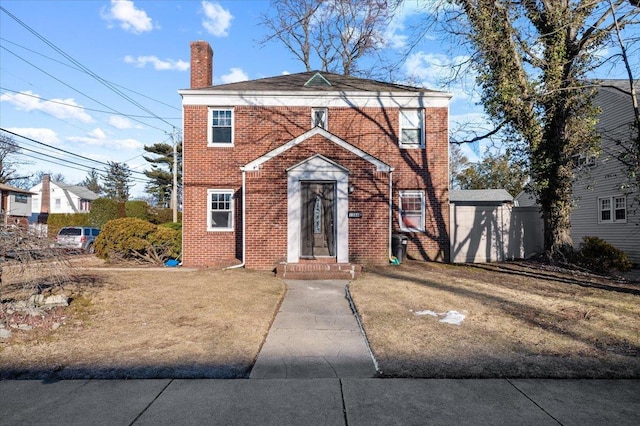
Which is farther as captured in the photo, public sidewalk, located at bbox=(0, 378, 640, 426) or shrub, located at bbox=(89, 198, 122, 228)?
shrub, located at bbox=(89, 198, 122, 228)

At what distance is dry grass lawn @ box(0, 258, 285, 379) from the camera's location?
512 centimetres

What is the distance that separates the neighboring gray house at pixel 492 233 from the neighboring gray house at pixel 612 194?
2.54m

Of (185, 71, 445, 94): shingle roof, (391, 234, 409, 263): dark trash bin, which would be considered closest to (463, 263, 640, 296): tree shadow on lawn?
(391, 234, 409, 263): dark trash bin

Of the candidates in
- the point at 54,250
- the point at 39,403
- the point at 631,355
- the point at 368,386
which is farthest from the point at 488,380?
the point at 54,250

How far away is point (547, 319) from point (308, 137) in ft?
29.3

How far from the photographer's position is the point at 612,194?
18.1 meters

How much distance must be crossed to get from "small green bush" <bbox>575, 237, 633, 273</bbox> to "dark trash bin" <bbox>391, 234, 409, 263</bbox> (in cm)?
556

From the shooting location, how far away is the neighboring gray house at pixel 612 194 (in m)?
17.0

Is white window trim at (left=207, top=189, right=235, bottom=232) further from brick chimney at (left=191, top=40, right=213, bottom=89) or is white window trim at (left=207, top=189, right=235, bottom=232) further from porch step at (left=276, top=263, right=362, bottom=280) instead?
brick chimney at (left=191, top=40, right=213, bottom=89)

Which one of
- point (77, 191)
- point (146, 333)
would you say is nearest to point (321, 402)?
point (146, 333)

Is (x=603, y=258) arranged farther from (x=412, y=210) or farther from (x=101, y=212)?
(x=101, y=212)

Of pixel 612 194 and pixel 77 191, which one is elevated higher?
pixel 77 191

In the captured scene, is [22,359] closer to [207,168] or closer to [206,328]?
[206,328]

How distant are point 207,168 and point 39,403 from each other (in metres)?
11.7
